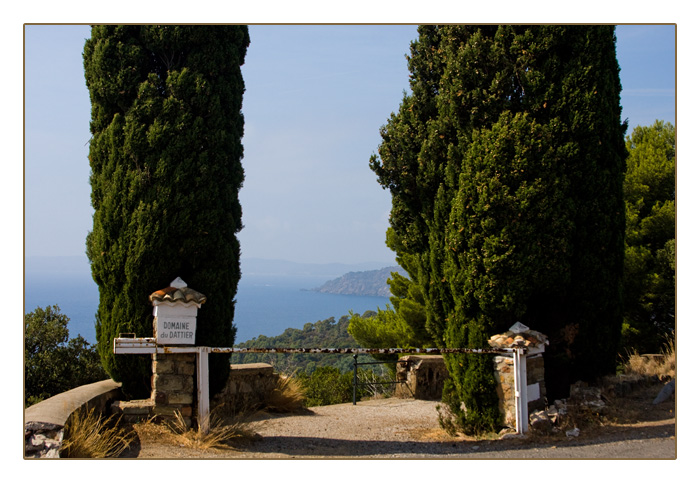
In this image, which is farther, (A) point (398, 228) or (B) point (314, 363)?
(B) point (314, 363)

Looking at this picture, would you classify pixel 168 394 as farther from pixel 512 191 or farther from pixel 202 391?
pixel 512 191

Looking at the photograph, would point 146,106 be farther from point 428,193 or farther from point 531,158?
point 531,158

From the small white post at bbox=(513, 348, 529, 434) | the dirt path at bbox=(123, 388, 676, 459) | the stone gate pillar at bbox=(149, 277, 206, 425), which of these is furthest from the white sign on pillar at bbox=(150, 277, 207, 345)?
the small white post at bbox=(513, 348, 529, 434)

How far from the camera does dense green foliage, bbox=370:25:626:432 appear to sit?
7.25 meters

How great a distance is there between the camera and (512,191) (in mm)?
7312

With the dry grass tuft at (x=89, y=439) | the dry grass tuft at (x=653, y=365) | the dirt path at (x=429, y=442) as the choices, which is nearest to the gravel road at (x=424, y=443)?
the dirt path at (x=429, y=442)

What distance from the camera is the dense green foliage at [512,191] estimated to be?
23.8 feet

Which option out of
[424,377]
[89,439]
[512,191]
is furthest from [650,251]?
[89,439]

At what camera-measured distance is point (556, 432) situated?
689cm

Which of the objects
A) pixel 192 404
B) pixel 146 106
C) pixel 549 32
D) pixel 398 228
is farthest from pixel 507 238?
pixel 146 106

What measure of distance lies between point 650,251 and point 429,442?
8.36 m

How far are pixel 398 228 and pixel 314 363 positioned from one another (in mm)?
13702

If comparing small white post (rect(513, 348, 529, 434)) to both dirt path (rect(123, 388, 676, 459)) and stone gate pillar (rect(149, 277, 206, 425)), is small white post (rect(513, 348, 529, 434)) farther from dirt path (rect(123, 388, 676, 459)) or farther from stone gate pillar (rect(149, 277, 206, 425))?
stone gate pillar (rect(149, 277, 206, 425))

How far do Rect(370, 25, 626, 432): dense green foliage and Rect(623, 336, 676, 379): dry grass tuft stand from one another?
1753mm
